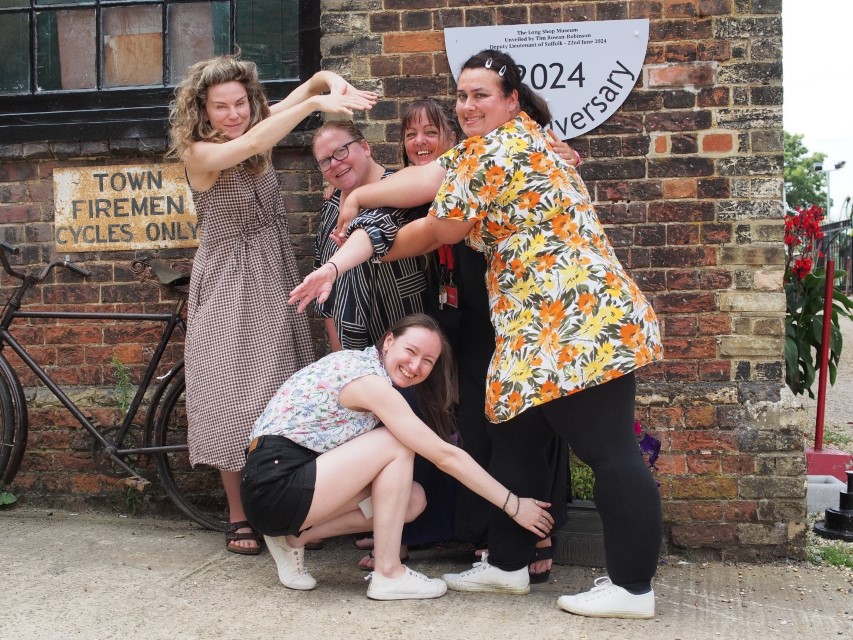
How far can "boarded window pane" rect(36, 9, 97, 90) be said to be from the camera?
182 inches

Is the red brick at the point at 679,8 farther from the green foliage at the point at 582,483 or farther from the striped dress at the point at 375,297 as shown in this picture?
the green foliage at the point at 582,483

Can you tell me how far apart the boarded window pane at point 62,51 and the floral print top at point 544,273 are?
7.75 feet

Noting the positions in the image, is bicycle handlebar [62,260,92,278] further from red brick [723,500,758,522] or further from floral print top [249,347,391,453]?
red brick [723,500,758,522]

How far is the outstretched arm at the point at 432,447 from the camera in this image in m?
3.22

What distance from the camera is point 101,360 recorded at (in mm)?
4520

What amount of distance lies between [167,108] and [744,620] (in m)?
3.23

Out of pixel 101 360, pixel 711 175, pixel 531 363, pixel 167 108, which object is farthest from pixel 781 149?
pixel 101 360

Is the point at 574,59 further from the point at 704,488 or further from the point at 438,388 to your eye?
the point at 704,488

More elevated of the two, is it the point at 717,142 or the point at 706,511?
the point at 717,142

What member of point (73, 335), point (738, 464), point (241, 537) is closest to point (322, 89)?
point (73, 335)

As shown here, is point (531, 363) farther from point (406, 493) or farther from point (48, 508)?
point (48, 508)

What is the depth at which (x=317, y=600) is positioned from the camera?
3324mm

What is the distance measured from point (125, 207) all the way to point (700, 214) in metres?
2.55

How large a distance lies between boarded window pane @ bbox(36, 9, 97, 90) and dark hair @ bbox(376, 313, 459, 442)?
2257 mm
